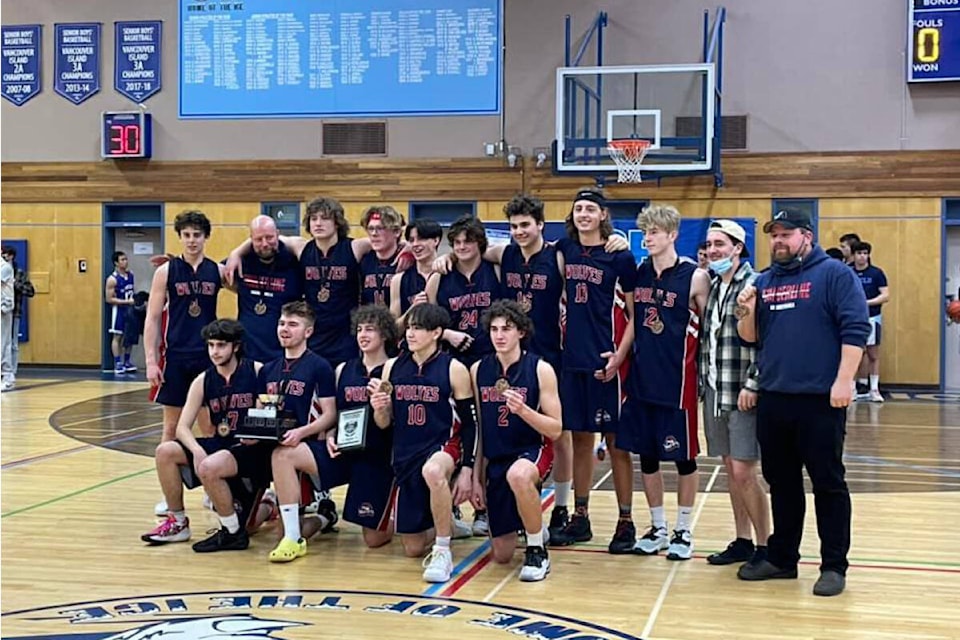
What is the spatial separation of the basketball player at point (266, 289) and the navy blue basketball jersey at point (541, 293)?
149 centimetres

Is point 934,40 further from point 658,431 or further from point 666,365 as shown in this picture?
point 658,431

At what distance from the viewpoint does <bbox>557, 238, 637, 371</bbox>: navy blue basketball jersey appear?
224 inches

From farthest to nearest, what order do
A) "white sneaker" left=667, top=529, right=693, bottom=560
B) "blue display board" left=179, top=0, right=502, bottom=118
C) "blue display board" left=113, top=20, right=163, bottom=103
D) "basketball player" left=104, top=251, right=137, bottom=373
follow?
1. "blue display board" left=113, top=20, right=163, bottom=103
2. "basketball player" left=104, top=251, right=137, bottom=373
3. "blue display board" left=179, top=0, right=502, bottom=118
4. "white sneaker" left=667, top=529, right=693, bottom=560

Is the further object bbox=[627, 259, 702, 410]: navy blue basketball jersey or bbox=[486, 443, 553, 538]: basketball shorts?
bbox=[627, 259, 702, 410]: navy blue basketball jersey

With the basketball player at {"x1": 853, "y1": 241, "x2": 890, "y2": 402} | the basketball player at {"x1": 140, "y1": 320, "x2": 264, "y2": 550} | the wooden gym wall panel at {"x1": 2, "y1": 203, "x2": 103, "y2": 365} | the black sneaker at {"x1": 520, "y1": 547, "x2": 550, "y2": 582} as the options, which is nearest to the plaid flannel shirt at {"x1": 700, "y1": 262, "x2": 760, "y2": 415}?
the black sneaker at {"x1": 520, "y1": 547, "x2": 550, "y2": 582}

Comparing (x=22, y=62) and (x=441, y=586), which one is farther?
(x=22, y=62)

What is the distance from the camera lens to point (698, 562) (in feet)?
17.9

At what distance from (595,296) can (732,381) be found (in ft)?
2.99

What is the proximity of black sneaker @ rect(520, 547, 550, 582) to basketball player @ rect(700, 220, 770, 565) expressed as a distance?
3.38ft

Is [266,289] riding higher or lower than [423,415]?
higher

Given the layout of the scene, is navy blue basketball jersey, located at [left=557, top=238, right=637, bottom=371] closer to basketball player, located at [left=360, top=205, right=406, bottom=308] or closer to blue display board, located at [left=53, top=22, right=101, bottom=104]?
basketball player, located at [left=360, top=205, right=406, bottom=308]

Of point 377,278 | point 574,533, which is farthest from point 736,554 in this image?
point 377,278

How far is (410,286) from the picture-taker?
20.0 feet

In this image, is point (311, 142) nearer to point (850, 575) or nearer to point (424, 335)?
point (424, 335)
